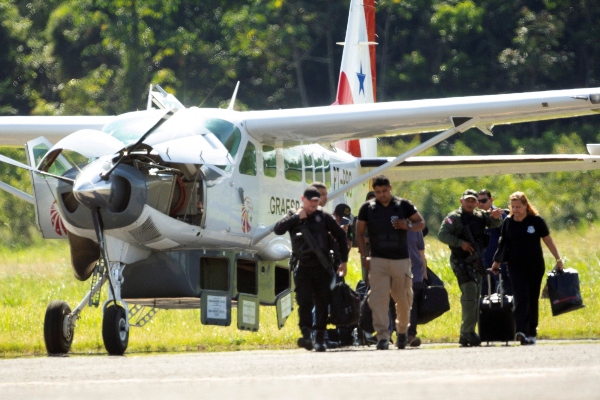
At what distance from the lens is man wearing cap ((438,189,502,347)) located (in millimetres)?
13492

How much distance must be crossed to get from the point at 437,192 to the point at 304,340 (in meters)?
21.6

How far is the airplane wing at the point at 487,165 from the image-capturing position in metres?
18.0

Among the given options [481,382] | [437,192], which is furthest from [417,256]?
[437,192]

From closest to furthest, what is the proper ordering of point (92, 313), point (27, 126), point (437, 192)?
point (27, 126) → point (92, 313) → point (437, 192)

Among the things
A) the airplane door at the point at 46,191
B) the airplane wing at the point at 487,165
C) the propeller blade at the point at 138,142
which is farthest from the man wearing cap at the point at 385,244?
the airplane wing at the point at 487,165

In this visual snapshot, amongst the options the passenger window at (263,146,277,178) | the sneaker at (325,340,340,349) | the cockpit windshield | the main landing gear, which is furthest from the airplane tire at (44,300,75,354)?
the passenger window at (263,146,277,178)

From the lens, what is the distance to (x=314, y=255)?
12.4 meters

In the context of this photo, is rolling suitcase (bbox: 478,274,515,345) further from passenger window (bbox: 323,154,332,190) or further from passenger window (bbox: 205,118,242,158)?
passenger window (bbox: 323,154,332,190)

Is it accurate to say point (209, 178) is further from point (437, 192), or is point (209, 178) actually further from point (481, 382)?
point (437, 192)

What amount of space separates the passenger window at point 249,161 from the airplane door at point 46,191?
206 cm

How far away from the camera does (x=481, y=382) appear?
26.9 ft

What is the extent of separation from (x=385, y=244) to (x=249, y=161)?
9.37 ft

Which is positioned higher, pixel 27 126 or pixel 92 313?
pixel 27 126

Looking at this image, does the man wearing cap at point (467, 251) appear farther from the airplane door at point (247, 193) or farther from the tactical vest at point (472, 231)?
the airplane door at point (247, 193)
